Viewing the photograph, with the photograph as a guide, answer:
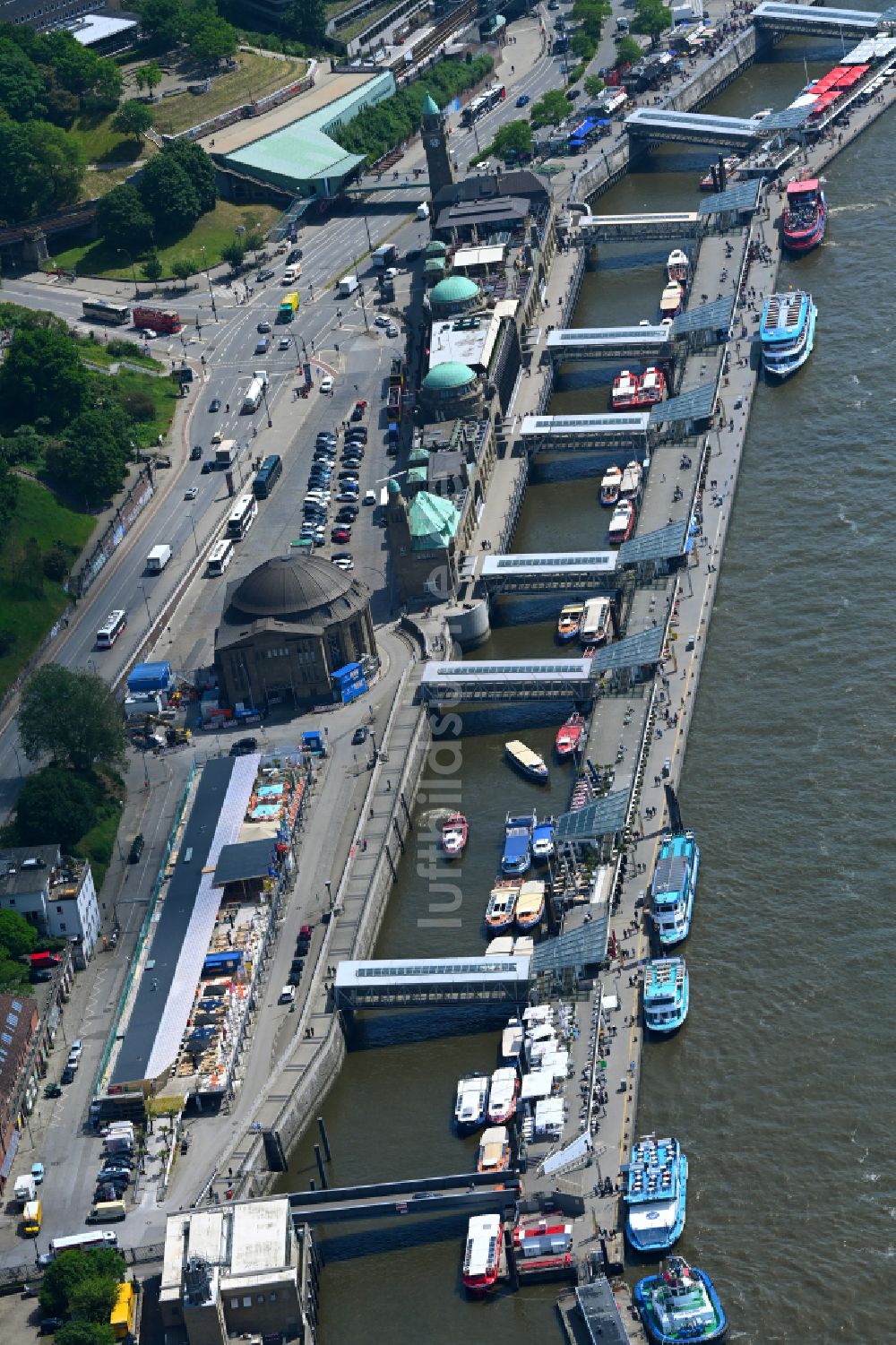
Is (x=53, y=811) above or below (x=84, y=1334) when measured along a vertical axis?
below

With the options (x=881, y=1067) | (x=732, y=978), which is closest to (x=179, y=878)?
(x=732, y=978)

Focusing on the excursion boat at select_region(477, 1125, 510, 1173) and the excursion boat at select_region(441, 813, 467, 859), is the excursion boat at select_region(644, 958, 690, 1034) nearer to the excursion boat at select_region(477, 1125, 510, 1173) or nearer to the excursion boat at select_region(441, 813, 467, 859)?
the excursion boat at select_region(477, 1125, 510, 1173)

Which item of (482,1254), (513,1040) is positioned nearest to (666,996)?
(513,1040)

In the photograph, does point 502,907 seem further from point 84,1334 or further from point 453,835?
point 84,1334

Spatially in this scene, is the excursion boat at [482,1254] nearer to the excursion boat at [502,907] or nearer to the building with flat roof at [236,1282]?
the building with flat roof at [236,1282]

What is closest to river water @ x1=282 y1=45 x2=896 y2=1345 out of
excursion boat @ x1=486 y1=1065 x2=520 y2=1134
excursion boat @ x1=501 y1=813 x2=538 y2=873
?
excursion boat @ x1=501 y1=813 x2=538 y2=873

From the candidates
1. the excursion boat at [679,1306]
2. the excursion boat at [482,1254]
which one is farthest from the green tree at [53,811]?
the excursion boat at [679,1306]

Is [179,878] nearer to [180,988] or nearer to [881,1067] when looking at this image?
[180,988]
